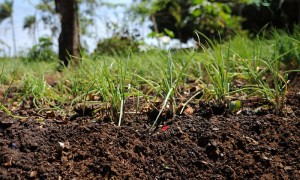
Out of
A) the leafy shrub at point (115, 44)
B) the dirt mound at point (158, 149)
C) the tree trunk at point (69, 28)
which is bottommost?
the leafy shrub at point (115, 44)

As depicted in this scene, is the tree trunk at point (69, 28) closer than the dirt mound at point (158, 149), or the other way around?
the dirt mound at point (158, 149)

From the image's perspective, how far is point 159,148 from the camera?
1273 mm

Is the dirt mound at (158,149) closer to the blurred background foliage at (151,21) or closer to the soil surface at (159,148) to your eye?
the soil surface at (159,148)

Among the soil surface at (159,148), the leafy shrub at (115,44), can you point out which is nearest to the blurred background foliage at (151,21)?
the leafy shrub at (115,44)

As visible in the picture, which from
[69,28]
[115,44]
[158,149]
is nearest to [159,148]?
[158,149]

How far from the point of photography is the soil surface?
1.17 m

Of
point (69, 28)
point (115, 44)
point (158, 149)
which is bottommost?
point (115, 44)

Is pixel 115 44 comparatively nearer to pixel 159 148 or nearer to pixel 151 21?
pixel 151 21

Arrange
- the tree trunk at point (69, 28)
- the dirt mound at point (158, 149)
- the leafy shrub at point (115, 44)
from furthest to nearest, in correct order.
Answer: the leafy shrub at point (115, 44) < the tree trunk at point (69, 28) < the dirt mound at point (158, 149)

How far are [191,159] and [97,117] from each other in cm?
55

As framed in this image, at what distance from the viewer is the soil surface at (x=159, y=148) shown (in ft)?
3.85

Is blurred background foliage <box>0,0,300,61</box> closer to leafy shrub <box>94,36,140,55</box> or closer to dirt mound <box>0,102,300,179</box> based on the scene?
leafy shrub <box>94,36,140,55</box>

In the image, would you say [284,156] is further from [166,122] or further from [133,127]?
[133,127]

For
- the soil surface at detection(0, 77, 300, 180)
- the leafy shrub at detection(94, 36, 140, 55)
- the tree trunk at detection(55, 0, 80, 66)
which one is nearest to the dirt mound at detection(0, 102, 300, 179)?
the soil surface at detection(0, 77, 300, 180)
